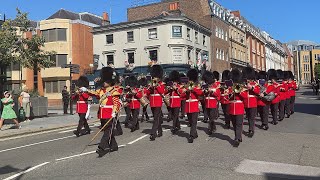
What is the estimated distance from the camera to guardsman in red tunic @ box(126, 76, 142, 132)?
13.7 m

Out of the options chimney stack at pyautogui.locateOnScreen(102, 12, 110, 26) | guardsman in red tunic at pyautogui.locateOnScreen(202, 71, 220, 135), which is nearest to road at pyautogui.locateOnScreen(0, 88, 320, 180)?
guardsman in red tunic at pyautogui.locateOnScreen(202, 71, 220, 135)

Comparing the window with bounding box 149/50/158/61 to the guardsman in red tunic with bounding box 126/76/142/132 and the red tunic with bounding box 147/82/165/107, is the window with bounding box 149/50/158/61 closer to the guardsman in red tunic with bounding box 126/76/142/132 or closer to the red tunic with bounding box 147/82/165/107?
the guardsman in red tunic with bounding box 126/76/142/132

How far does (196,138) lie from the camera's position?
37.1ft

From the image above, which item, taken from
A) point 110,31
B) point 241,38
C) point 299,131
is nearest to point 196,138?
point 299,131

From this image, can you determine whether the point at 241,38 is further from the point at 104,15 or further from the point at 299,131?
the point at 299,131

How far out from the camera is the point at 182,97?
12320mm

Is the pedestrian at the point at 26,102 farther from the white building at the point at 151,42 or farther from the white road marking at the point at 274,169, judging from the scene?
the white building at the point at 151,42

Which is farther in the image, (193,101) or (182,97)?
(182,97)

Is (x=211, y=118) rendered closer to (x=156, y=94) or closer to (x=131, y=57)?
(x=156, y=94)

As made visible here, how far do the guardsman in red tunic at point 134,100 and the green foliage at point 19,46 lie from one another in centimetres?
824

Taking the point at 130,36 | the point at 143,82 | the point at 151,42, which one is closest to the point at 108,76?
the point at 143,82

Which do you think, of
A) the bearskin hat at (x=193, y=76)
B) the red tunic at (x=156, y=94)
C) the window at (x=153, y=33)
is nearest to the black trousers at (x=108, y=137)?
the red tunic at (x=156, y=94)

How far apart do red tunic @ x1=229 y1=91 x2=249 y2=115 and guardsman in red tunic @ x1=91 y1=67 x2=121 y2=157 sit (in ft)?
9.76

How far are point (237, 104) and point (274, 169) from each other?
9.46 ft
